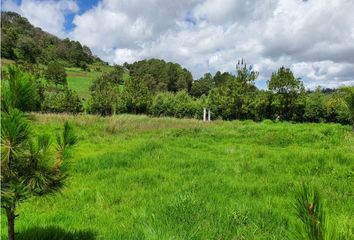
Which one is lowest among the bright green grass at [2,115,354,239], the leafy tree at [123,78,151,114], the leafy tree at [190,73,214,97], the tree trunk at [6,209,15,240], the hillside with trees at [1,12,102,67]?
the bright green grass at [2,115,354,239]

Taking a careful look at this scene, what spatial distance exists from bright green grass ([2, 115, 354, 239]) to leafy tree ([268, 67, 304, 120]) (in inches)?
1099

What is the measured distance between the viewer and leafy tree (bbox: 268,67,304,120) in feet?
133

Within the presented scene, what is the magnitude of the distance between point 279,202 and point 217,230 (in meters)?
2.08

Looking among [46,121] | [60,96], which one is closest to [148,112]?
[60,96]

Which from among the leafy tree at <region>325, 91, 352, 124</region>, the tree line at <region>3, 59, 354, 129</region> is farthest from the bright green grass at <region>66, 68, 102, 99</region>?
the leafy tree at <region>325, 91, 352, 124</region>

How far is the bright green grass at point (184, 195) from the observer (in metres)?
5.37

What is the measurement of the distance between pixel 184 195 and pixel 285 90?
124ft

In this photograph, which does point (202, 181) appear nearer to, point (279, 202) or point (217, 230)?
point (279, 202)

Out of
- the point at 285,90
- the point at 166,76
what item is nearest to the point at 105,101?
the point at 285,90

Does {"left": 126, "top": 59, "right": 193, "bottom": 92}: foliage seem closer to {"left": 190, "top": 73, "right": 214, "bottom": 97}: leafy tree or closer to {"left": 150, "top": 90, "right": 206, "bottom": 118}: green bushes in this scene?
{"left": 190, "top": 73, "right": 214, "bottom": 97}: leafy tree

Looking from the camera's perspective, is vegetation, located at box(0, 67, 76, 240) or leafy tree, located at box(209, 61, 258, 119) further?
leafy tree, located at box(209, 61, 258, 119)

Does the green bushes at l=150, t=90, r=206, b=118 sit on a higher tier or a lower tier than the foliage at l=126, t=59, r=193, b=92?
lower

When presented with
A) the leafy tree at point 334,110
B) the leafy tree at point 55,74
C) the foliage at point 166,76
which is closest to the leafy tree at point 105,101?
the leafy tree at point 55,74

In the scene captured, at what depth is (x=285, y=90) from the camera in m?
41.8
